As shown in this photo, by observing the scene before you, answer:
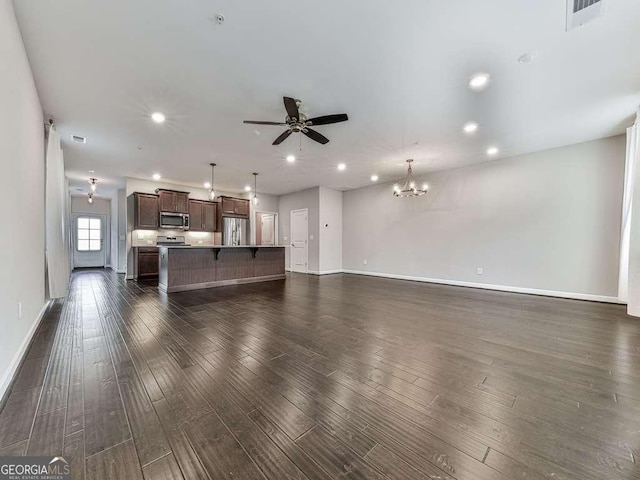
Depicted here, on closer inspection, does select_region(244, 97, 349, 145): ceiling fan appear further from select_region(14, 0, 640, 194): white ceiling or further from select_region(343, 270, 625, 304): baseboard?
select_region(343, 270, 625, 304): baseboard

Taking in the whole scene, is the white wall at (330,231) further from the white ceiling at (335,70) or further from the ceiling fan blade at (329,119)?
the ceiling fan blade at (329,119)

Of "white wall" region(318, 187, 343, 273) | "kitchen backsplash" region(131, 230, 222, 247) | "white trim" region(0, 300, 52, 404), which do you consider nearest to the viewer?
"white trim" region(0, 300, 52, 404)

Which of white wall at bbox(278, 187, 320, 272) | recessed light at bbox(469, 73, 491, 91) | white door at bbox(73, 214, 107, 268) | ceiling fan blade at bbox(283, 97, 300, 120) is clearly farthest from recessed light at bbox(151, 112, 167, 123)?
white door at bbox(73, 214, 107, 268)

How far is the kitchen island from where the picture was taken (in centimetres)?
554

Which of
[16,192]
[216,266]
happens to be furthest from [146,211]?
[16,192]

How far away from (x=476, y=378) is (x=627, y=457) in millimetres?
802

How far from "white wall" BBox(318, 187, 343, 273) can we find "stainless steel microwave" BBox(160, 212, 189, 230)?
413cm

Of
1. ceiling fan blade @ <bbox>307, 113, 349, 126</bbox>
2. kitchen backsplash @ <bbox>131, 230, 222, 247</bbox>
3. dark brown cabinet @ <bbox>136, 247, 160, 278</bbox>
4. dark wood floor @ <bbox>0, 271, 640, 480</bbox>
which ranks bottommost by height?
dark wood floor @ <bbox>0, 271, 640, 480</bbox>

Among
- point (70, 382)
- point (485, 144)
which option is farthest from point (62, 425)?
point (485, 144)

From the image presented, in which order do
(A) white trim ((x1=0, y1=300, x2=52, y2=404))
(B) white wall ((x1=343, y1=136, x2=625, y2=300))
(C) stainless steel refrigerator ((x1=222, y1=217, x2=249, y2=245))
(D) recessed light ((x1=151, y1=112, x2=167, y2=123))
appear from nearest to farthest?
1. (A) white trim ((x1=0, y1=300, x2=52, y2=404))
2. (D) recessed light ((x1=151, y1=112, x2=167, y2=123))
3. (B) white wall ((x1=343, y1=136, x2=625, y2=300))
4. (C) stainless steel refrigerator ((x1=222, y1=217, x2=249, y2=245))

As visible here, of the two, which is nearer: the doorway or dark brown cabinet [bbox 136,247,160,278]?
dark brown cabinet [bbox 136,247,160,278]

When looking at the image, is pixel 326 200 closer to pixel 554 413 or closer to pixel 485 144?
pixel 485 144

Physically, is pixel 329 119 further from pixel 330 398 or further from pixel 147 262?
pixel 147 262

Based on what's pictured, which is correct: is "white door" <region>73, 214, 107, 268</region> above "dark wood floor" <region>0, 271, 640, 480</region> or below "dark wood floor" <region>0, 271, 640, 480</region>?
above
